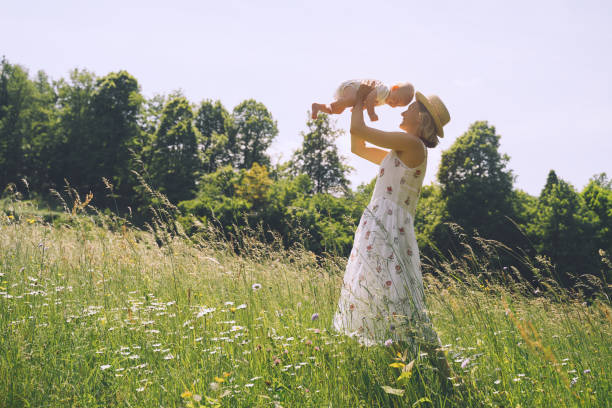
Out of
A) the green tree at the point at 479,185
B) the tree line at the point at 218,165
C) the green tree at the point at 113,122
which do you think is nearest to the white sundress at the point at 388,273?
the tree line at the point at 218,165

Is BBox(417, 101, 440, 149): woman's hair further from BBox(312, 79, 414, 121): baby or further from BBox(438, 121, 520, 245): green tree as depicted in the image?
BBox(438, 121, 520, 245): green tree

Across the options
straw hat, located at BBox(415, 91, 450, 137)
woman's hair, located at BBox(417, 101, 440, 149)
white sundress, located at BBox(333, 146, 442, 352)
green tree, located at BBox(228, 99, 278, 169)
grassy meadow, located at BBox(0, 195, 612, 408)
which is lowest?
grassy meadow, located at BBox(0, 195, 612, 408)

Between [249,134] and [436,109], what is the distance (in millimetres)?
35378

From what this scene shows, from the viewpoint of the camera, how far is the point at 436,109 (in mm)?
3195

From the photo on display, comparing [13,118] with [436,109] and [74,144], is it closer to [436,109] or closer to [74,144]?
[74,144]

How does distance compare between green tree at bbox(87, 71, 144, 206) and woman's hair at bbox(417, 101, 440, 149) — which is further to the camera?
green tree at bbox(87, 71, 144, 206)

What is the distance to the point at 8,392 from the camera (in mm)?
2285

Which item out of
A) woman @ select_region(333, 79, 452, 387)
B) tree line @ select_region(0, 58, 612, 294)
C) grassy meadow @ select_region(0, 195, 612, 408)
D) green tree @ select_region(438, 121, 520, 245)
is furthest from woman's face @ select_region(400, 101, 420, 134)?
green tree @ select_region(438, 121, 520, 245)

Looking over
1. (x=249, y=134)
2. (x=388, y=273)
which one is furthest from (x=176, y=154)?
(x=388, y=273)

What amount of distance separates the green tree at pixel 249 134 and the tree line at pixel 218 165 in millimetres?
95

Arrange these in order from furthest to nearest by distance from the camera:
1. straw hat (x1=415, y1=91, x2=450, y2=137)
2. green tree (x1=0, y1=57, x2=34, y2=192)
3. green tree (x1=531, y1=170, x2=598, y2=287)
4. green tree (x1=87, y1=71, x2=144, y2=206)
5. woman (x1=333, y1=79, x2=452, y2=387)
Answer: green tree (x1=0, y1=57, x2=34, y2=192), green tree (x1=87, y1=71, x2=144, y2=206), green tree (x1=531, y1=170, x2=598, y2=287), straw hat (x1=415, y1=91, x2=450, y2=137), woman (x1=333, y1=79, x2=452, y2=387)

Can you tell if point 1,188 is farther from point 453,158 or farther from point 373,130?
point 373,130

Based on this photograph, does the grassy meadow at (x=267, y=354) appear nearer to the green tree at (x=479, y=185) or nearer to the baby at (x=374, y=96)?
the baby at (x=374, y=96)

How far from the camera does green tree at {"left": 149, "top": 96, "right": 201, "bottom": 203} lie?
27891 mm
